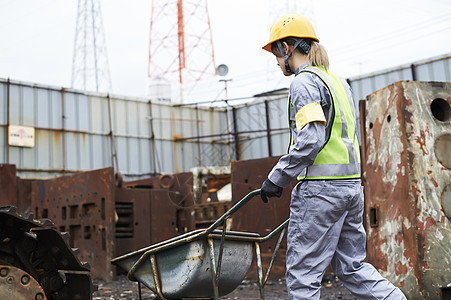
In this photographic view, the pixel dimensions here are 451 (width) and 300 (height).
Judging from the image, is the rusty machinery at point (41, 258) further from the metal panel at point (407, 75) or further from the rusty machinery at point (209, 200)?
the metal panel at point (407, 75)

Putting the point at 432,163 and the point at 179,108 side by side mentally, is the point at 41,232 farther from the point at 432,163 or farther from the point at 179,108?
the point at 179,108

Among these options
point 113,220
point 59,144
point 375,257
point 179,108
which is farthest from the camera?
point 179,108

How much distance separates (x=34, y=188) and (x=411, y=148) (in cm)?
798

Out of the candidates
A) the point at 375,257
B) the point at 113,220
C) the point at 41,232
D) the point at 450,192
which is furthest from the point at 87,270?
the point at 113,220

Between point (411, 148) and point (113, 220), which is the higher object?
point (411, 148)

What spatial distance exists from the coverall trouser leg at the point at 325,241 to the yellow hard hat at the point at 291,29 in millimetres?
925

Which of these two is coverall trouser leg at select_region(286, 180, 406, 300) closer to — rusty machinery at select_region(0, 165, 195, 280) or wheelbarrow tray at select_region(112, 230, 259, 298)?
wheelbarrow tray at select_region(112, 230, 259, 298)

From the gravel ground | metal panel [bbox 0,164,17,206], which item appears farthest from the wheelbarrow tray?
metal panel [bbox 0,164,17,206]

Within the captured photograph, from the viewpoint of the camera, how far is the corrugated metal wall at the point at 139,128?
21.0 meters

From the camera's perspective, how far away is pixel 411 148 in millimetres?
5285

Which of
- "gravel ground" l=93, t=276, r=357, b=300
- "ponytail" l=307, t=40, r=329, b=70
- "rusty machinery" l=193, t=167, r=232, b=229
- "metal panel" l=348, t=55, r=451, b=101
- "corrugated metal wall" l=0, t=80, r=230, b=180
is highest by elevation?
"metal panel" l=348, t=55, r=451, b=101

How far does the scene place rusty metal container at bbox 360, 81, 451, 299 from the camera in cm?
514

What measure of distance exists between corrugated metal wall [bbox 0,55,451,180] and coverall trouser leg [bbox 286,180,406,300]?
1815 centimetres

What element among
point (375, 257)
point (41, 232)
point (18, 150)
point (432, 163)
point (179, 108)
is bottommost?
point (375, 257)
